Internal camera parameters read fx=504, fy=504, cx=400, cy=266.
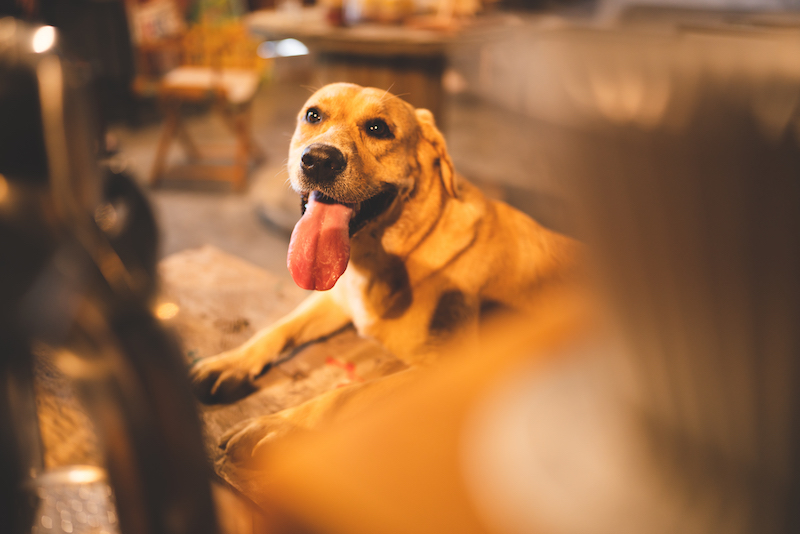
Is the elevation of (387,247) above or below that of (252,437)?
above

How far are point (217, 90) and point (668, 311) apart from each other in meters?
3.03

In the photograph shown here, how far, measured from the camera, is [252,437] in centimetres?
83

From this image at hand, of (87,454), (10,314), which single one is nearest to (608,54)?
(10,314)

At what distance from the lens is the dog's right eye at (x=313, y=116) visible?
84 cm

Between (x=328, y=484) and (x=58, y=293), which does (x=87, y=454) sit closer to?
(x=58, y=293)

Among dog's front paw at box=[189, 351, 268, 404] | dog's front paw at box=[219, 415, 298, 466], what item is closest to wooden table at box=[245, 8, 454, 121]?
dog's front paw at box=[189, 351, 268, 404]

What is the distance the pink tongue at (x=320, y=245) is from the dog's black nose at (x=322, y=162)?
0.14 ft

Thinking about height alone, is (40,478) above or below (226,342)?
below

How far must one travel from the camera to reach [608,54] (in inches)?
18.8

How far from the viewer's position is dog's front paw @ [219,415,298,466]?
32.0 inches

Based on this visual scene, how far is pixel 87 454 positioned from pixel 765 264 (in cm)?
155

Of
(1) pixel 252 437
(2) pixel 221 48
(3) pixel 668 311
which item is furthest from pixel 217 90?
(3) pixel 668 311

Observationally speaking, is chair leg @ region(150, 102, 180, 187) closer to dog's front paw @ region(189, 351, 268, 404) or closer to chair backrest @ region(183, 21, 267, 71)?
chair backrest @ region(183, 21, 267, 71)

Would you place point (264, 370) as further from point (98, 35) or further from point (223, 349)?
point (98, 35)
